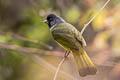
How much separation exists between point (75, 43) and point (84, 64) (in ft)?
1.11

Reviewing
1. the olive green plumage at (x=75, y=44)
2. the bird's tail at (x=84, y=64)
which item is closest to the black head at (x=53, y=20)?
the olive green plumage at (x=75, y=44)

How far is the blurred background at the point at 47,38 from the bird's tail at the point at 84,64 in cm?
136

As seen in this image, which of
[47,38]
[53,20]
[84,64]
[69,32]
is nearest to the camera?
[84,64]

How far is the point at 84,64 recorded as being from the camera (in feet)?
12.9

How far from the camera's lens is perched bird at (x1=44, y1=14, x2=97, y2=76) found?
3859 millimetres

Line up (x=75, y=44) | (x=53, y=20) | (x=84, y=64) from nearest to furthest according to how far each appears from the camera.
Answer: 1. (x=84, y=64)
2. (x=75, y=44)
3. (x=53, y=20)

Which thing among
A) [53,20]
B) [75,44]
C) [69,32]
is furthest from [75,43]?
[53,20]

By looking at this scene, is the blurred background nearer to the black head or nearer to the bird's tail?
the black head

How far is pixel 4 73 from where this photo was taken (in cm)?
626

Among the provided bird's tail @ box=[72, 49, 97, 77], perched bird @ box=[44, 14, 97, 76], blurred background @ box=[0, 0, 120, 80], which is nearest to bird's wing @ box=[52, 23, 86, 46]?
perched bird @ box=[44, 14, 97, 76]

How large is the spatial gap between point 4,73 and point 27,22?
1.88 metres

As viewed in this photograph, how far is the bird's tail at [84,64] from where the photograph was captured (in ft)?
12.5

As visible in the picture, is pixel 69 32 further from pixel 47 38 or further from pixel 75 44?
pixel 47 38

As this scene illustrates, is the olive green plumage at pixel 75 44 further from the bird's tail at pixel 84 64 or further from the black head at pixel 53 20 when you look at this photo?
the black head at pixel 53 20
